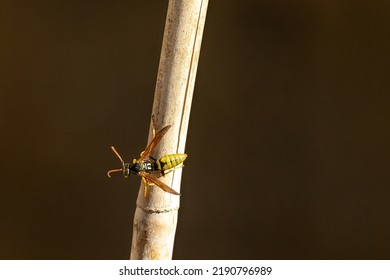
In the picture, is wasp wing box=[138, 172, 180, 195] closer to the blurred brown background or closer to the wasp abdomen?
the wasp abdomen

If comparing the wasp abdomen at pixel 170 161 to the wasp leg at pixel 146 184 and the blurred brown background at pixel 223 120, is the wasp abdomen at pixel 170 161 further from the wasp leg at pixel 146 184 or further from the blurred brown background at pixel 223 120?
the blurred brown background at pixel 223 120

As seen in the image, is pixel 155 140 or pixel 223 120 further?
pixel 223 120

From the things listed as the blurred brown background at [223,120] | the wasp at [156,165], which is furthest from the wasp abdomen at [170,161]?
the blurred brown background at [223,120]

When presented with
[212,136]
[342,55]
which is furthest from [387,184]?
[212,136]

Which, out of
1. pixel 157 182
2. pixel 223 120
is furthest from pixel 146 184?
pixel 223 120

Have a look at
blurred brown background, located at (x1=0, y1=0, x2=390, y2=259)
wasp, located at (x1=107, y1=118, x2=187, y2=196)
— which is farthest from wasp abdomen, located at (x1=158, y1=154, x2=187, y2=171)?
blurred brown background, located at (x1=0, y1=0, x2=390, y2=259)

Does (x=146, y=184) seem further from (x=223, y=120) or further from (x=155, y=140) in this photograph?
(x=223, y=120)

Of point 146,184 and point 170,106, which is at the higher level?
point 170,106
